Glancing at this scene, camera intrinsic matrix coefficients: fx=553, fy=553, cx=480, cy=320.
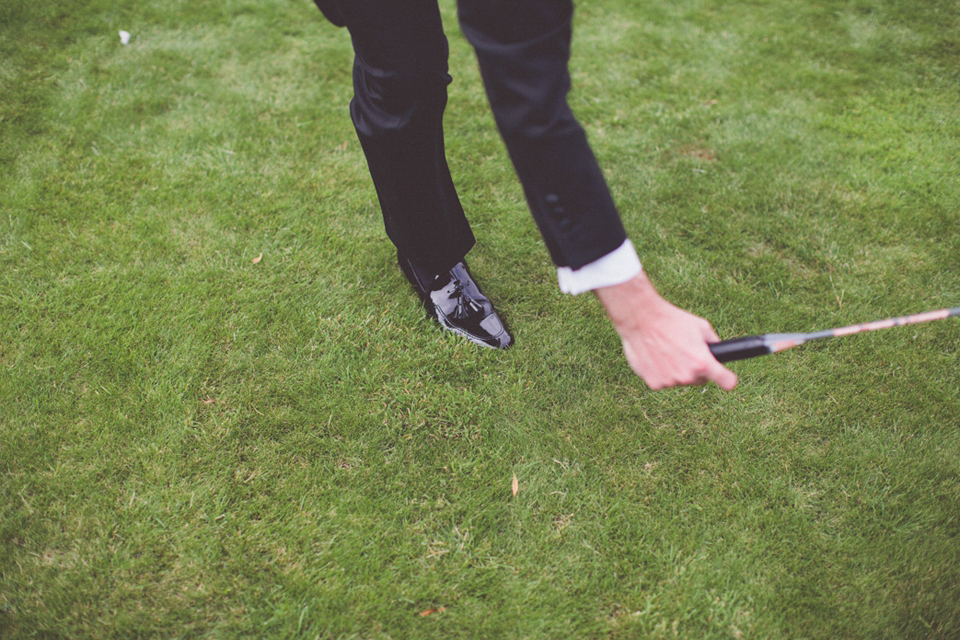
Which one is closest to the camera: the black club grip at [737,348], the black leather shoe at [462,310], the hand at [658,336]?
the hand at [658,336]

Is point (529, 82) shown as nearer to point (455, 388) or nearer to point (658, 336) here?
point (658, 336)

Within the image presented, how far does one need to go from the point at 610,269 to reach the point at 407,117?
105 cm

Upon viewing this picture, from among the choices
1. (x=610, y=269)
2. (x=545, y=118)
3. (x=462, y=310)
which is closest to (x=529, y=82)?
(x=545, y=118)

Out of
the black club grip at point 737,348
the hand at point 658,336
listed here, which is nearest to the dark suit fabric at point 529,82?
the hand at point 658,336

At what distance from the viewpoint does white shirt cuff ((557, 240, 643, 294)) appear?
1.26 meters

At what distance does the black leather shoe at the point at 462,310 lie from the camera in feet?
8.25

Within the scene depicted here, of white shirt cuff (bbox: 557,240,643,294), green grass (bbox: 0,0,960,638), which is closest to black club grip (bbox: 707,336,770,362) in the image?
white shirt cuff (bbox: 557,240,643,294)

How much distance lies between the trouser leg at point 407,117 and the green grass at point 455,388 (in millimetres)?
471

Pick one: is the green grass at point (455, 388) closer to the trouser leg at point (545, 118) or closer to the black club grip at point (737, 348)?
the black club grip at point (737, 348)

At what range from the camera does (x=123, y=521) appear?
2006mm

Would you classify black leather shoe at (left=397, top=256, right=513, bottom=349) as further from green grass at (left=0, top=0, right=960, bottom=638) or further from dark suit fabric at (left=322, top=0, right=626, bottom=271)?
dark suit fabric at (left=322, top=0, right=626, bottom=271)

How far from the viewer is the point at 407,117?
1935 mm

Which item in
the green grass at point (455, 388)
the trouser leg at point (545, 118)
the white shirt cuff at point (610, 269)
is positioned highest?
the trouser leg at point (545, 118)

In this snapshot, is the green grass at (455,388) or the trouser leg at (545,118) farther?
the green grass at (455,388)
